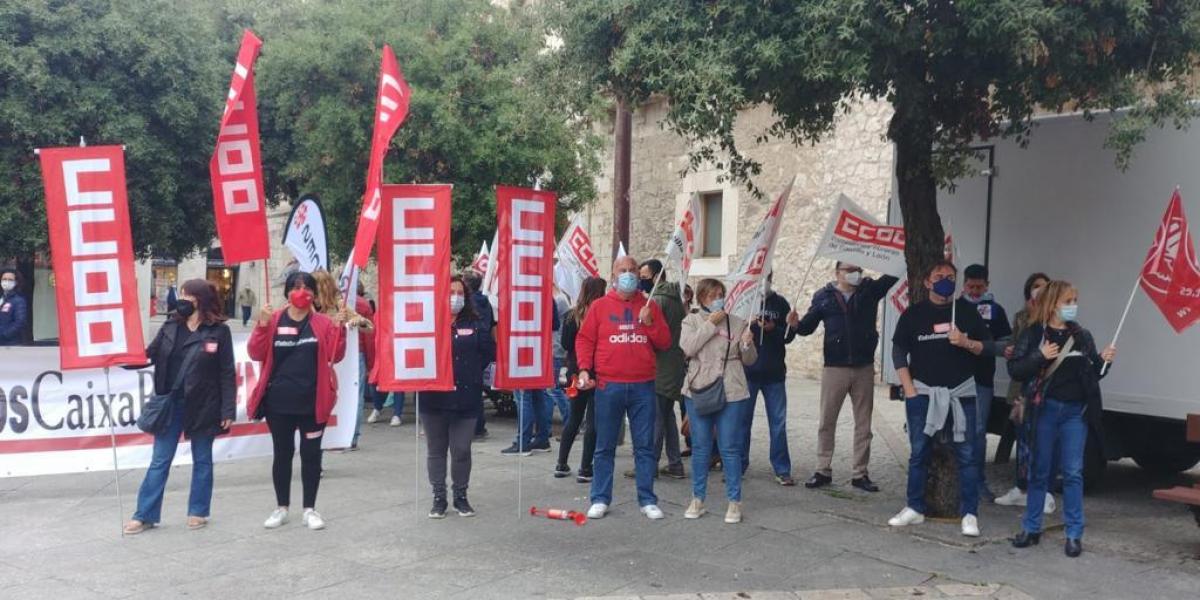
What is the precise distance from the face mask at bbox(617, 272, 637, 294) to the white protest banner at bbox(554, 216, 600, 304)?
12.9 ft

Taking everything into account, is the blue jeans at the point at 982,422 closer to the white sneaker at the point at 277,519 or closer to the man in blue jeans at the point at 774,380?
the man in blue jeans at the point at 774,380

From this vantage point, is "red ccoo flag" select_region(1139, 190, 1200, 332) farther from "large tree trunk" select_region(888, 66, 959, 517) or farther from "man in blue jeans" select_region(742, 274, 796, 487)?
"man in blue jeans" select_region(742, 274, 796, 487)

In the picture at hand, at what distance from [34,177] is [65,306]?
391 inches

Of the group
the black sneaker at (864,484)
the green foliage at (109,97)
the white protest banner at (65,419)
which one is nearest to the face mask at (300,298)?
the white protest banner at (65,419)

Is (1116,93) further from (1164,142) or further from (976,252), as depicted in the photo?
(976,252)

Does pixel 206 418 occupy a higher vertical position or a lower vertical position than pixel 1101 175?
lower

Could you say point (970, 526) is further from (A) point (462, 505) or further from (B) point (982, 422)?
(A) point (462, 505)

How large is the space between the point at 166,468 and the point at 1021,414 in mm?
5803

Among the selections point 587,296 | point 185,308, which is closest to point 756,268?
point 587,296

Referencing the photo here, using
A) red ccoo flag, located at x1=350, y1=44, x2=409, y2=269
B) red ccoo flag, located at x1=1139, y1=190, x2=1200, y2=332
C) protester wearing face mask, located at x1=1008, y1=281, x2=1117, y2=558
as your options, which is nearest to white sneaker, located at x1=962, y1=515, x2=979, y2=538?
protester wearing face mask, located at x1=1008, y1=281, x2=1117, y2=558

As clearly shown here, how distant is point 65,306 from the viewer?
22.4ft

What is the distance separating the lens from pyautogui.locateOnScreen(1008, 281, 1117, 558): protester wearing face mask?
6.48 metres

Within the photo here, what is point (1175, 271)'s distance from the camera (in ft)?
22.1

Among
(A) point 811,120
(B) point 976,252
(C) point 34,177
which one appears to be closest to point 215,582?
(A) point 811,120
